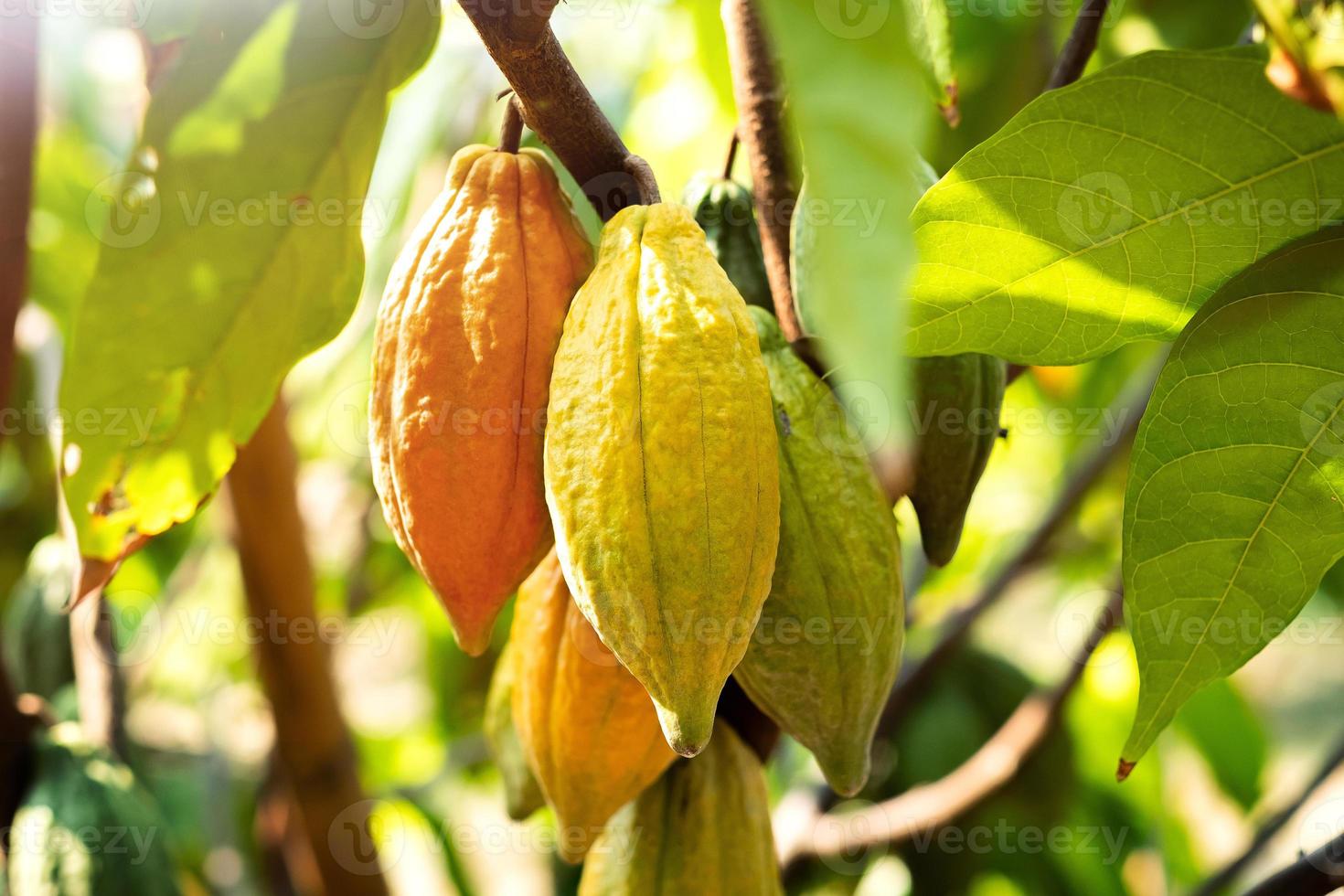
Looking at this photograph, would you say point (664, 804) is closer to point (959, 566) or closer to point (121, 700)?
point (121, 700)

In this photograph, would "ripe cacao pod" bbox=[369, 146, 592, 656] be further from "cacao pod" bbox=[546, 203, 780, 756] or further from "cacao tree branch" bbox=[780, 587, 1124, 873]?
"cacao tree branch" bbox=[780, 587, 1124, 873]

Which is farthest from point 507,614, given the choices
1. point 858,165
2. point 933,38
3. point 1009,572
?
point 858,165

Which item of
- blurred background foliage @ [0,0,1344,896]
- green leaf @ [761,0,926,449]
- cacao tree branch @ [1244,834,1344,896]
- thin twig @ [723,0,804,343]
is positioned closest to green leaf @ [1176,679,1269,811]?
blurred background foliage @ [0,0,1344,896]

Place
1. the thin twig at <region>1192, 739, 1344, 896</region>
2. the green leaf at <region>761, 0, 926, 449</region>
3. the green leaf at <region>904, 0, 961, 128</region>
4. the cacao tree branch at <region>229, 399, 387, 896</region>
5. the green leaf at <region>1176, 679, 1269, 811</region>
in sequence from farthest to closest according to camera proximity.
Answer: the green leaf at <region>1176, 679, 1269, 811</region> < the cacao tree branch at <region>229, 399, 387, 896</region> < the thin twig at <region>1192, 739, 1344, 896</region> < the green leaf at <region>904, 0, 961, 128</region> < the green leaf at <region>761, 0, 926, 449</region>

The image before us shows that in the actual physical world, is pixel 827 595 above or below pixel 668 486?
below

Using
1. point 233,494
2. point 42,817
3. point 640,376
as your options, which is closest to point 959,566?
point 233,494

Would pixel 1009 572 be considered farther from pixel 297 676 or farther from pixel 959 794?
pixel 297 676

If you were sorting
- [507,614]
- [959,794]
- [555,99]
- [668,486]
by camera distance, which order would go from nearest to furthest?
[668,486]
[555,99]
[959,794]
[507,614]
